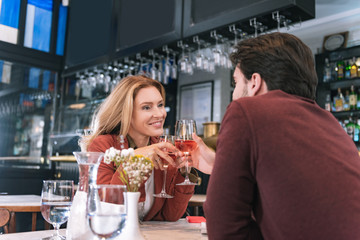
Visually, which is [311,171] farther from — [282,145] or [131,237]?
[131,237]

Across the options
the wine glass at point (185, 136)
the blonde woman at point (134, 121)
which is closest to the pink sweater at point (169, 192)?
the blonde woman at point (134, 121)

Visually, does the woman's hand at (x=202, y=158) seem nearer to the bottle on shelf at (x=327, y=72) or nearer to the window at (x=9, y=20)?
the window at (x=9, y=20)

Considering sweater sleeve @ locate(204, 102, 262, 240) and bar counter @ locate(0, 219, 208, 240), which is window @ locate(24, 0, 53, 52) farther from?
sweater sleeve @ locate(204, 102, 262, 240)

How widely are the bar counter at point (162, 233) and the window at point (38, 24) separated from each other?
4.04m

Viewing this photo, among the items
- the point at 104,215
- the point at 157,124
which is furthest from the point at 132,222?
the point at 157,124

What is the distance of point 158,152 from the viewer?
1389 millimetres

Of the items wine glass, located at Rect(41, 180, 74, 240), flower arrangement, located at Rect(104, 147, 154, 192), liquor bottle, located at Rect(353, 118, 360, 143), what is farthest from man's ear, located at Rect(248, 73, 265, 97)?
liquor bottle, located at Rect(353, 118, 360, 143)

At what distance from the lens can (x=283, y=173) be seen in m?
0.80

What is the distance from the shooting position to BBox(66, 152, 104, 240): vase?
3.24 feet

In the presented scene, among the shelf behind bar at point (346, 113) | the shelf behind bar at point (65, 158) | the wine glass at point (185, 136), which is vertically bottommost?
the shelf behind bar at point (65, 158)

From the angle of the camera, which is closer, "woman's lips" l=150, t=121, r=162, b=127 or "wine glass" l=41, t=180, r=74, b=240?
"wine glass" l=41, t=180, r=74, b=240

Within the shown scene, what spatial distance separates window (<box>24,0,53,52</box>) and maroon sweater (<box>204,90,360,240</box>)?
453 centimetres

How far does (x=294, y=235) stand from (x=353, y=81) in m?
4.73

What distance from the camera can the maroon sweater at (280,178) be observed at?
791 mm
